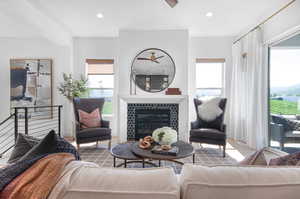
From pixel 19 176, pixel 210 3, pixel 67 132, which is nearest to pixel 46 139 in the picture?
pixel 19 176

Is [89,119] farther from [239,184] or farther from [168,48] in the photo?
[239,184]

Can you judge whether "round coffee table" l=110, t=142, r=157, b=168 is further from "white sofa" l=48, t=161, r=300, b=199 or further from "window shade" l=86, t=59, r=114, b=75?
"window shade" l=86, t=59, r=114, b=75

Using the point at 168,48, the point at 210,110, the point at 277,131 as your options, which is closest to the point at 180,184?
the point at 210,110

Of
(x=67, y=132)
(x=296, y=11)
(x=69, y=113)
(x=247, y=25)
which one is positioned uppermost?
(x=247, y=25)

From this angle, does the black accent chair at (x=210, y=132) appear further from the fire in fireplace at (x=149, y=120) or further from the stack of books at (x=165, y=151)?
the stack of books at (x=165, y=151)

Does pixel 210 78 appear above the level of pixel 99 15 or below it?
below

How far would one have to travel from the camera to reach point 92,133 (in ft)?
11.5

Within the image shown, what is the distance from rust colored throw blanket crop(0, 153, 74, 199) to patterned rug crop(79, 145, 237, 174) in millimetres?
2116

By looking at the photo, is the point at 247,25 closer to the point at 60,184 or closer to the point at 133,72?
the point at 133,72

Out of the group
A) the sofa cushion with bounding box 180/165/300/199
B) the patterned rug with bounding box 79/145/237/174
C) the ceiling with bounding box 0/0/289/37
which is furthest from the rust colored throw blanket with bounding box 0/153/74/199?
the ceiling with bounding box 0/0/289/37

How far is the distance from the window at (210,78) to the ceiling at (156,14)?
2.68 feet

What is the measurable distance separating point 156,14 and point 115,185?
11.9ft

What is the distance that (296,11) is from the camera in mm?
2826

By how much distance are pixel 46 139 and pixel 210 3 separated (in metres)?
3.36
